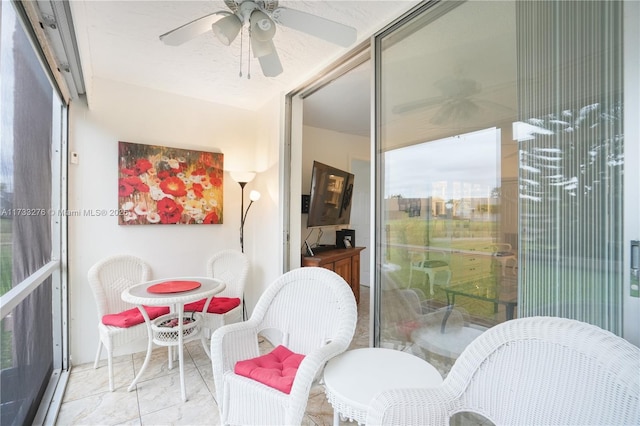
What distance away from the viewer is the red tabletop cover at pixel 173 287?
90.6 inches

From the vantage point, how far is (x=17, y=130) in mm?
1653

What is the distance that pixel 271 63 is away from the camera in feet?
5.94

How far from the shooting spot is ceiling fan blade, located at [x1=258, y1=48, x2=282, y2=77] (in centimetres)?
175

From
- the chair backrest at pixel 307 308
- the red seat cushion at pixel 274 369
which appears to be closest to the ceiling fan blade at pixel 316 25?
the chair backrest at pixel 307 308

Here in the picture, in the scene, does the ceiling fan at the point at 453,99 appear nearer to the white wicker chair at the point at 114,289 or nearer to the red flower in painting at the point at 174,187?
the red flower in painting at the point at 174,187

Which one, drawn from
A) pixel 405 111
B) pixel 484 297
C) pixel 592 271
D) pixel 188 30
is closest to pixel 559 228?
pixel 592 271

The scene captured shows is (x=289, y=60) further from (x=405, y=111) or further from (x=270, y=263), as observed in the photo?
(x=270, y=263)

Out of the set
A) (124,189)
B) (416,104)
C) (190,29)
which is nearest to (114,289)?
(124,189)

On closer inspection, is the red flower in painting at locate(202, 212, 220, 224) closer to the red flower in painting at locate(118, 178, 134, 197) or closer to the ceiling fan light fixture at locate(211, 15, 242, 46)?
the red flower in painting at locate(118, 178, 134, 197)

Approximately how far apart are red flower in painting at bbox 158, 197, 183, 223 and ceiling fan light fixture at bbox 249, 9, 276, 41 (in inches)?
83.2

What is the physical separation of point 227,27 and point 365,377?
1.76m

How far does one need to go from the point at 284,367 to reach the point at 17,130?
194 cm

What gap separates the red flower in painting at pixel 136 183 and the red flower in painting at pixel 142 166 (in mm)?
68

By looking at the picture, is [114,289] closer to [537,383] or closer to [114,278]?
[114,278]
